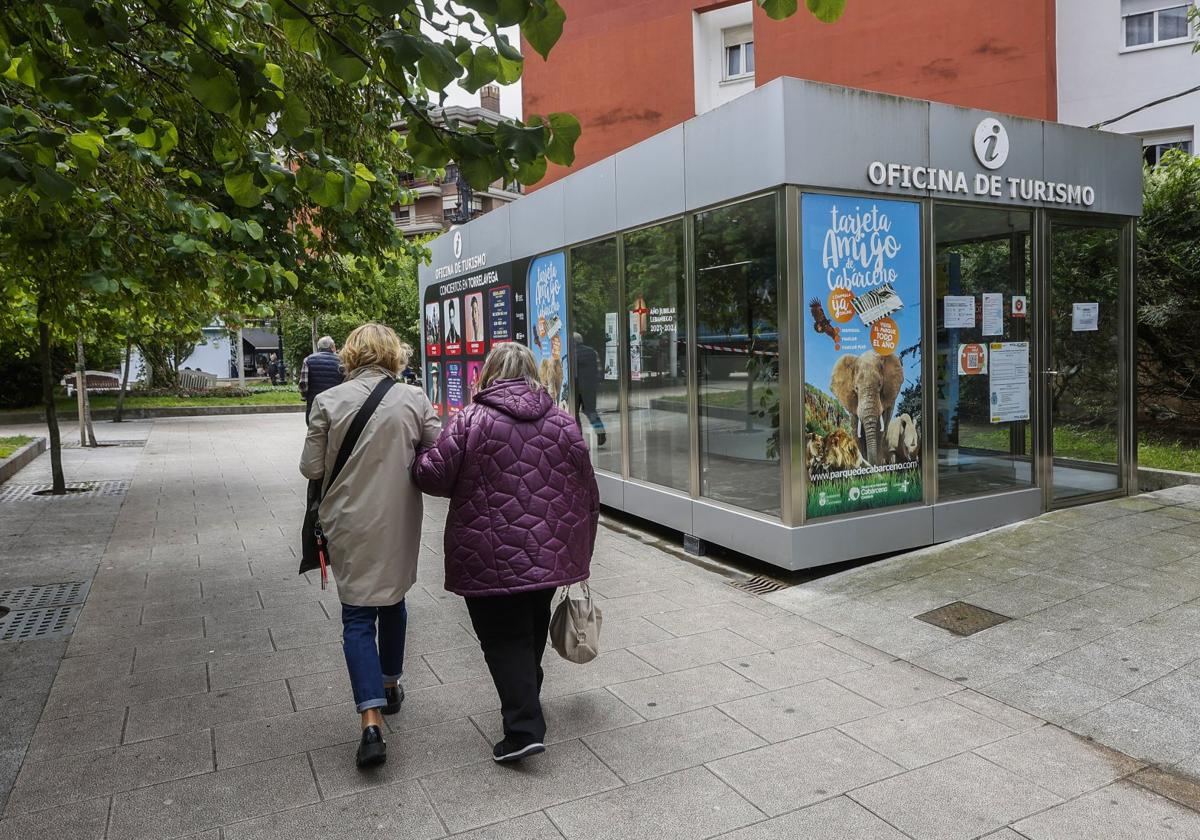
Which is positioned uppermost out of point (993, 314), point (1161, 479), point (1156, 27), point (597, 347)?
point (1156, 27)

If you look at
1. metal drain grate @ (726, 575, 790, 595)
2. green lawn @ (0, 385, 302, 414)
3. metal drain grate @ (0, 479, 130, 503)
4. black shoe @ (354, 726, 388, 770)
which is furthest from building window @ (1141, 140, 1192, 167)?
green lawn @ (0, 385, 302, 414)

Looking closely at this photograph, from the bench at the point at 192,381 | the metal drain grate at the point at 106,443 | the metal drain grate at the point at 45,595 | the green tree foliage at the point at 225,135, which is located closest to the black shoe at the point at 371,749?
the green tree foliage at the point at 225,135

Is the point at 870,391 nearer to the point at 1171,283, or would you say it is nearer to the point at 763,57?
the point at 1171,283

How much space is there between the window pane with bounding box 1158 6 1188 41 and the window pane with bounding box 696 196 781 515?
1421cm

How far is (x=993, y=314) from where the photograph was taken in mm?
7086

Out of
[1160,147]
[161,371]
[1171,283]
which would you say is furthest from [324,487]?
[161,371]

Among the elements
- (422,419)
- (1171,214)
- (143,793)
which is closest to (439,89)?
(422,419)

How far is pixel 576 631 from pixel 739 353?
11.7ft

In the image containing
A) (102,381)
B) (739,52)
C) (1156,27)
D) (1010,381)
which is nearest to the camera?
(1010,381)

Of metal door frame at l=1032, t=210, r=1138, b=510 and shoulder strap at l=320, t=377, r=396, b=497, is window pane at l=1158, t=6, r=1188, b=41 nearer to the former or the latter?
metal door frame at l=1032, t=210, r=1138, b=510

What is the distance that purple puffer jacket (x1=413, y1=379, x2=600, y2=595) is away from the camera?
11.3 ft

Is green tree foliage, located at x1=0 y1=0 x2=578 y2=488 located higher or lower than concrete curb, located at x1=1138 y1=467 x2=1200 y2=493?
higher

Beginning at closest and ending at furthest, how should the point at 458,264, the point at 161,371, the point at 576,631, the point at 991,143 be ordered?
the point at 576,631, the point at 991,143, the point at 458,264, the point at 161,371

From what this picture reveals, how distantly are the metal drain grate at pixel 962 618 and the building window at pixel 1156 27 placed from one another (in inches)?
606
